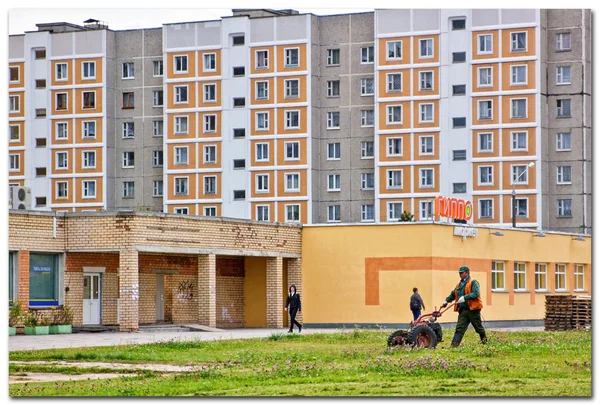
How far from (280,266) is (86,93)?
5623 cm

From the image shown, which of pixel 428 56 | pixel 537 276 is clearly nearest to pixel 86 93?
pixel 428 56

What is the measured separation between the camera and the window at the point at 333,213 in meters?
102

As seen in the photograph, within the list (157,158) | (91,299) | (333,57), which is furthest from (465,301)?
(157,158)

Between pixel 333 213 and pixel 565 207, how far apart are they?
18207mm

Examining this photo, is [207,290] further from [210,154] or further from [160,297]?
[210,154]

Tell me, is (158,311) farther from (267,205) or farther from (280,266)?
(267,205)

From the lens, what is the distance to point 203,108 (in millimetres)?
103062

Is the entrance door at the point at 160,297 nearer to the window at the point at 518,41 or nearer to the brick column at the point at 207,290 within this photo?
the brick column at the point at 207,290

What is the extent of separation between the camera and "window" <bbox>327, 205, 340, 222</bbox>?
4035 inches

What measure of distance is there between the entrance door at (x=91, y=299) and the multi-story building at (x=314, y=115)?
5549cm

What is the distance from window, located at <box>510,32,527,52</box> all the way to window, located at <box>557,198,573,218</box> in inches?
473

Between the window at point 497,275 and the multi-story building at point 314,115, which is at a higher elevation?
the multi-story building at point 314,115

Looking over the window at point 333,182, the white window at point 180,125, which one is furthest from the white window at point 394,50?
the white window at point 180,125

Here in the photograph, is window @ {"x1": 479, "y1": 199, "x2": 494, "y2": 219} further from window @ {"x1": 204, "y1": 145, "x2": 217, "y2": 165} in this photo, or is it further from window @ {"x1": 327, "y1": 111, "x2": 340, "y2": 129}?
window @ {"x1": 204, "y1": 145, "x2": 217, "y2": 165}
